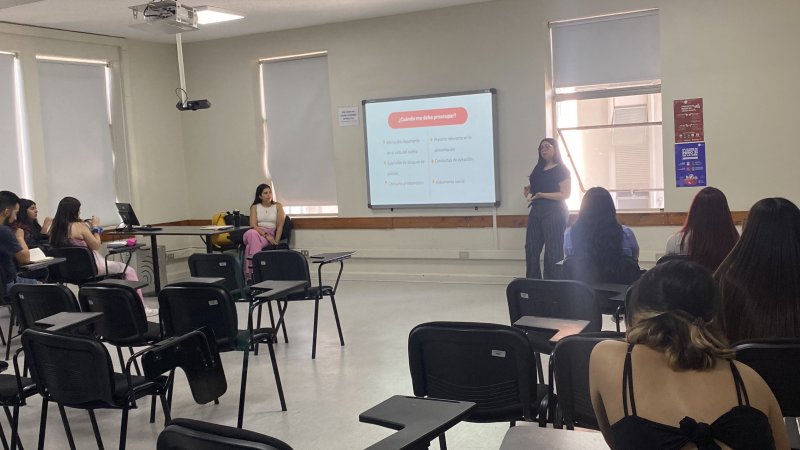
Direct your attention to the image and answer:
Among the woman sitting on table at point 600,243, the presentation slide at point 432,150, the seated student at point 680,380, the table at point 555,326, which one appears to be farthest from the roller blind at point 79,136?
the seated student at point 680,380

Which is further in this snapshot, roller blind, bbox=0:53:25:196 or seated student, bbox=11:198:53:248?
roller blind, bbox=0:53:25:196

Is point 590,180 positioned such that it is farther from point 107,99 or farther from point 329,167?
point 107,99

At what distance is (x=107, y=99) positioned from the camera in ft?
29.0

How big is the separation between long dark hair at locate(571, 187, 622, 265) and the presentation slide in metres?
3.49

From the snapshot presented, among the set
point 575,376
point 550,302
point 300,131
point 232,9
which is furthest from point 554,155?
point 575,376

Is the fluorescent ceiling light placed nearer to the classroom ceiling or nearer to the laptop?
the classroom ceiling

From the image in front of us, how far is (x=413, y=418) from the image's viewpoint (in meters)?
1.83

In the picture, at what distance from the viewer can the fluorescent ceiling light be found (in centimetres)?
703

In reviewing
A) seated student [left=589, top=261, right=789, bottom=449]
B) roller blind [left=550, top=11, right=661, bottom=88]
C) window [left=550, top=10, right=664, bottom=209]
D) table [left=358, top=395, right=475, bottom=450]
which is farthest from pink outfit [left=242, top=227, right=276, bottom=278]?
seated student [left=589, top=261, right=789, bottom=449]

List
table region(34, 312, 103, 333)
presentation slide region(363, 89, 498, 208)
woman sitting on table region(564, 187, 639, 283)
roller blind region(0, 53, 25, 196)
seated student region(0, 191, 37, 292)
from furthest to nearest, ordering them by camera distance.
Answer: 1. presentation slide region(363, 89, 498, 208)
2. roller blind region(0, 53, 25, 196)
3. seated student region(0, 191, 37, 292)
4. woman sitting on table region(564, 187, 639, 283)
5. table region(34, 312, 103, 333)

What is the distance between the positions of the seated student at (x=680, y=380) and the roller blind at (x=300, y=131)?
24.0ft

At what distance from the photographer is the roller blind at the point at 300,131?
8.82 metres

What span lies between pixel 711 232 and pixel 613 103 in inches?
160

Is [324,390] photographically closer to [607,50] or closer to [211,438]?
[211,438]
